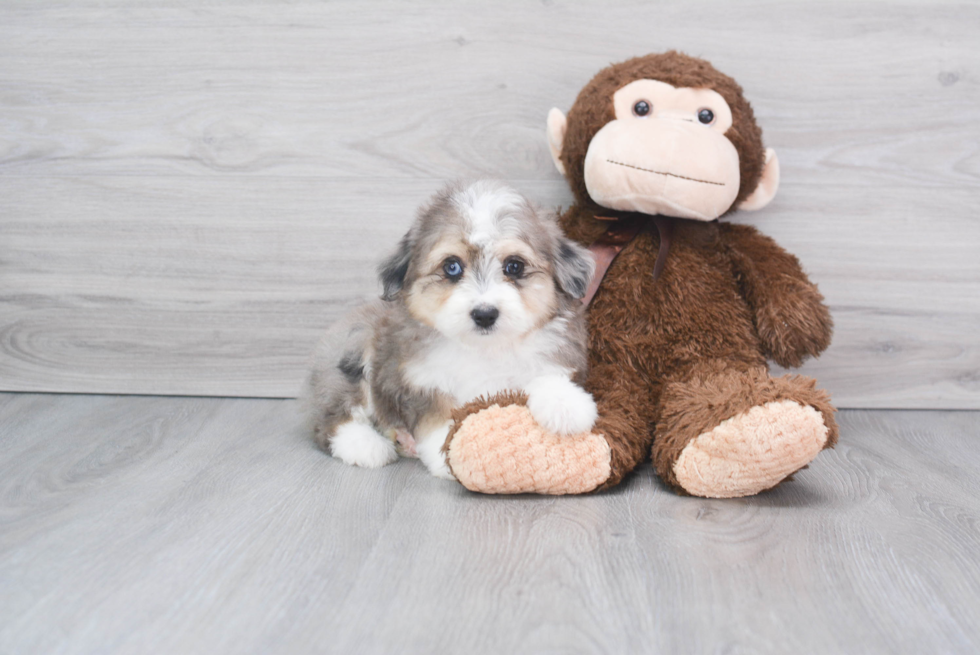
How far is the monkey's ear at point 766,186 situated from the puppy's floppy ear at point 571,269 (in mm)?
539

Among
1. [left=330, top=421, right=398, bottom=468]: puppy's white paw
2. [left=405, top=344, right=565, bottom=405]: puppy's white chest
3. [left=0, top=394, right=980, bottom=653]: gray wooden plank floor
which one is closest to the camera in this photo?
[left=0, top=394, right=980, bottom=653]: gray wooden plank floor

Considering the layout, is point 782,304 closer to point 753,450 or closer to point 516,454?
point 753,450

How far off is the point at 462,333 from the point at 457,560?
46 centimetres

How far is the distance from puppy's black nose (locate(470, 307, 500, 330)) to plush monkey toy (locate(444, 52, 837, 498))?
18 cm

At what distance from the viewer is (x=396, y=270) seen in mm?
1666

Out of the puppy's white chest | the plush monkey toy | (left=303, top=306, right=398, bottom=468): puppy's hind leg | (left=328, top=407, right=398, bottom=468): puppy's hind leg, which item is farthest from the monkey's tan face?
(left=328, top=407, right=398, bottom=468): puppy's hind leg

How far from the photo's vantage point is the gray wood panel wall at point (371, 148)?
6.91 feet

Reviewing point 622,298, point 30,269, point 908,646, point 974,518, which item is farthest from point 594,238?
point 30,269

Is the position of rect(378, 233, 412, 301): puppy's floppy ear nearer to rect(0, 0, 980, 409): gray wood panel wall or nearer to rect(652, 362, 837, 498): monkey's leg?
rect(0, 0, 980, 409): gray wood panel wall

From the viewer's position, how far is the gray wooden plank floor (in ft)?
3.51

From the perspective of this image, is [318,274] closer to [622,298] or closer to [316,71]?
[316,71]

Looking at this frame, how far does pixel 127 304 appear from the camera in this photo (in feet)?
7.71

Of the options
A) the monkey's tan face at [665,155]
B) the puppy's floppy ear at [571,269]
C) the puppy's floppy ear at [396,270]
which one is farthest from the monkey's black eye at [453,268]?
the monkey's tan face at [665,155]

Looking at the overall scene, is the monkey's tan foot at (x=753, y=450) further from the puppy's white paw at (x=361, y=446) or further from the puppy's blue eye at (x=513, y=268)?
the puppy's white paw at (x=361, y=446)
